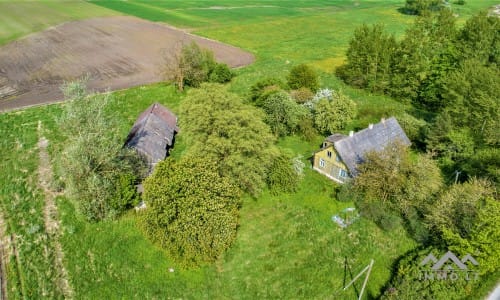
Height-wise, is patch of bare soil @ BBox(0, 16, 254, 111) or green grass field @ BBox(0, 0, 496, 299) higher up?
patch of bare soil @ BBox(0, 16, 254, 111)

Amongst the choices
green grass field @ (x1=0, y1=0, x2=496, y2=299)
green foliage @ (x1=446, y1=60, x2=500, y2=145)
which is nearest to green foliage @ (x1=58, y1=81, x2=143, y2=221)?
green grass field @ (x1=0, y1=0, x2=496, y2=299)

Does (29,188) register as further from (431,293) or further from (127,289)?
(431,293)

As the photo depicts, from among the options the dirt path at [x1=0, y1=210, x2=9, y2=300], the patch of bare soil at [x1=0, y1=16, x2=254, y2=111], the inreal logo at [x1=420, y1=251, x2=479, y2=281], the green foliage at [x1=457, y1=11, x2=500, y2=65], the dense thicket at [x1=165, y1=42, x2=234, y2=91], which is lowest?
the dirt path at [x1=0, y1=210, x2=9, y2=300]

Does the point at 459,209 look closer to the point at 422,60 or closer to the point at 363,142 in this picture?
the point at 363,142

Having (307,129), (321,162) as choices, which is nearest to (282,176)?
(321,162)

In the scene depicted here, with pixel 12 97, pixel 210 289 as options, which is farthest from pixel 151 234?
pixel 12 97

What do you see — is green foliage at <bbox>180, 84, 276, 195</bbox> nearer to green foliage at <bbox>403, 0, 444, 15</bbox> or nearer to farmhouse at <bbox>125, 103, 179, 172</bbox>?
farmhouse at <bbox>125, 103, 179, 172</bbox>

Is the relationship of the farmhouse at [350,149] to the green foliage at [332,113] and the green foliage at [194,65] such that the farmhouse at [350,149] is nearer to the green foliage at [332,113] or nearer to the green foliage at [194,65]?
the green foliage at [332,113]
